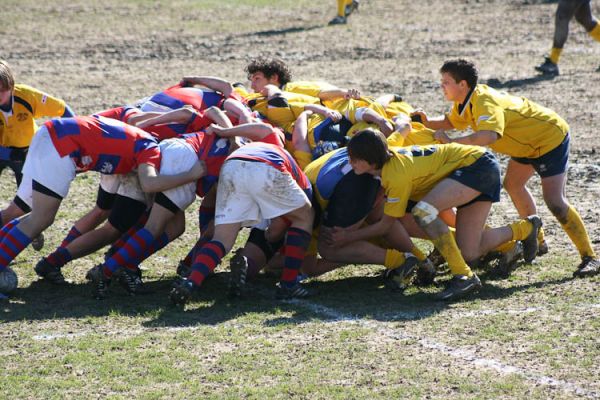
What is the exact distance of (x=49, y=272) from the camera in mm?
7645

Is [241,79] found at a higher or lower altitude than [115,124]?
lower

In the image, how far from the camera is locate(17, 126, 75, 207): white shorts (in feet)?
23.9

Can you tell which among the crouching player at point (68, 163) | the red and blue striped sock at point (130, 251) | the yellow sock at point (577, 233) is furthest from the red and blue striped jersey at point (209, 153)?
the yellow sock at point (577, 233)

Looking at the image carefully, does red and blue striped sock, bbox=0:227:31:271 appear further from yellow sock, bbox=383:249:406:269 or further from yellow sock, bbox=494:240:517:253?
yellow sock, bbox=494:240:517:253

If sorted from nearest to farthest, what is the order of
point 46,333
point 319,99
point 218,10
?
point 46,333
point 319,99
point 218,10

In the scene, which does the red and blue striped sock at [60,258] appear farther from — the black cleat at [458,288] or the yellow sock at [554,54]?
the yellow sock at [554,54]

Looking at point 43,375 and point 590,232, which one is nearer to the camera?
point 43,375

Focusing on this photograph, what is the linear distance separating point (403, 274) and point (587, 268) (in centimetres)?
135

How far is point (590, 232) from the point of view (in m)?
8.65

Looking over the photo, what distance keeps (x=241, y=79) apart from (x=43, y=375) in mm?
9278

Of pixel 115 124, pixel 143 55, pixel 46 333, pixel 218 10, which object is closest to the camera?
pixel 46 333

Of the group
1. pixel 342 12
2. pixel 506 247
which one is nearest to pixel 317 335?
pixel 506 247

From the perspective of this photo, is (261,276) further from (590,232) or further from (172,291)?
(590,232)

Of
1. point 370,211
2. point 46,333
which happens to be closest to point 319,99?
point 370,211
